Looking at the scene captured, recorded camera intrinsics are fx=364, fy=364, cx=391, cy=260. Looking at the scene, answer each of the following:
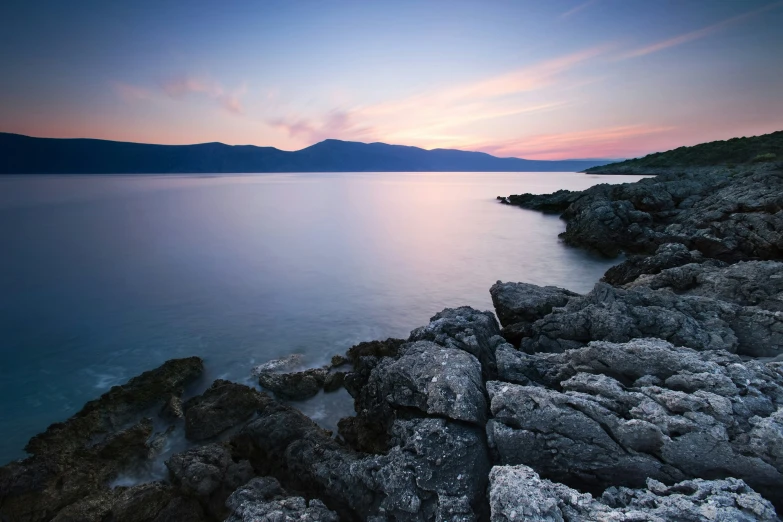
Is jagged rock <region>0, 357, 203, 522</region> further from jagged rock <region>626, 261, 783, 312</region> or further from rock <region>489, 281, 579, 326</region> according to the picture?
jagged rock <region>626, 261, 783, 312</region>

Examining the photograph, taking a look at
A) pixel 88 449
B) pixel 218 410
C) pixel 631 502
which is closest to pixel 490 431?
pixel 631 502

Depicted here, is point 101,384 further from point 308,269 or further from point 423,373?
point 308,269

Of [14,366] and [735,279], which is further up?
[735,279]

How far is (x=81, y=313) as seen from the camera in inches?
457

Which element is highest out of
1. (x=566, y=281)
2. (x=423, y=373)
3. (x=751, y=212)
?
(x=751, y=212)

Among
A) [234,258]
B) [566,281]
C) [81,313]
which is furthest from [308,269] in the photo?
[566,281]

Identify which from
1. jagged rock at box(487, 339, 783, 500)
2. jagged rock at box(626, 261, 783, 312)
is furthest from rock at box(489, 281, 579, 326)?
jagged rock at box(487, 339, 783, 500)

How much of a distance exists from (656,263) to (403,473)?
1058cm

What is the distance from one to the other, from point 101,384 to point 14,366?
2658mm

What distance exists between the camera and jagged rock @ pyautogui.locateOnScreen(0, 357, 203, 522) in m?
4.82

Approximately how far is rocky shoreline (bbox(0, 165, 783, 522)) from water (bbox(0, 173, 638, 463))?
1.44 m

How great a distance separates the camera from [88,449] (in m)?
5.80

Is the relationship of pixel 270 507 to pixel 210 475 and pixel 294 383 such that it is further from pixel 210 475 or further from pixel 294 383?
pixel 294 383

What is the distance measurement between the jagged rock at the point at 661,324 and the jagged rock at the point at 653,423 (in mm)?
1236
